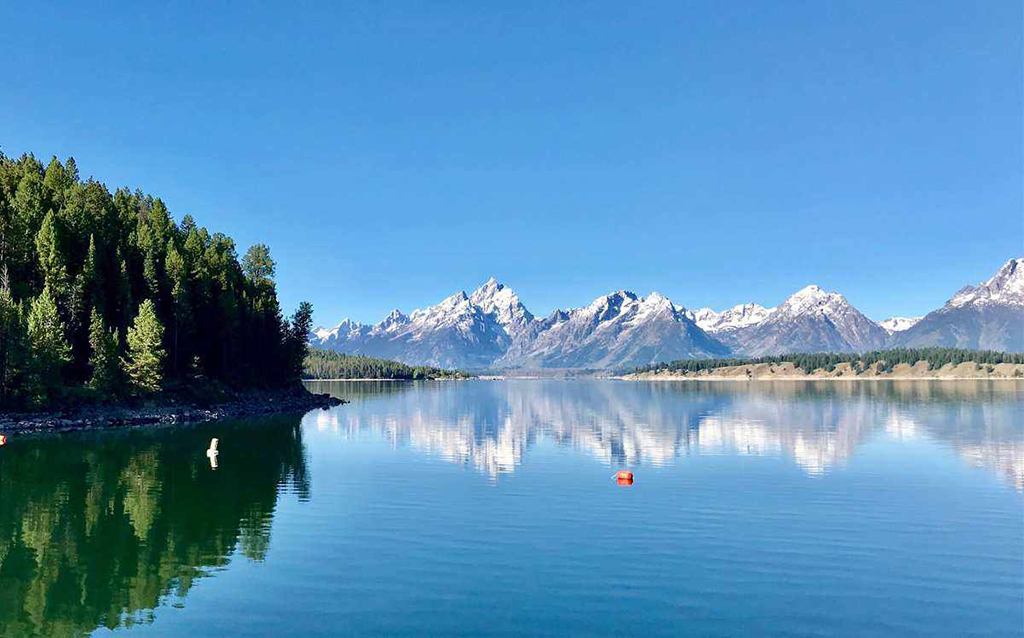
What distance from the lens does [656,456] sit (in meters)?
75.1

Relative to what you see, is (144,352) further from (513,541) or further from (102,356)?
(513,541)

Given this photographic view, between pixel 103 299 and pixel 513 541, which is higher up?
pixel 103 299

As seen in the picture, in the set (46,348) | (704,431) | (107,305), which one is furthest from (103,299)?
(704,431)

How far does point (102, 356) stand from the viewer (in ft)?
360

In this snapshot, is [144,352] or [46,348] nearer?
[46,348]

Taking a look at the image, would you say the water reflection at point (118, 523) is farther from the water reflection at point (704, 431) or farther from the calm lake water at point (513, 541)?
the water reflection at point (704, 431)

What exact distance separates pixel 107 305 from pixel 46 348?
84.9 feet

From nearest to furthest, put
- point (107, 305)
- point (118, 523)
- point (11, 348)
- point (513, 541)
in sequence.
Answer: point (513, 541)
point (118, 523)
point (11, 348)
point (107, 305)

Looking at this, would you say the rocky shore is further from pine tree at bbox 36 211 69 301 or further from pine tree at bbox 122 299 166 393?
pine tree at bbox 36 211 69 301

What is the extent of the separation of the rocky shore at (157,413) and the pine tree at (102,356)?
13.3 ft

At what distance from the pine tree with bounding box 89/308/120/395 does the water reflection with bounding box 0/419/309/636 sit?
30.2 meters

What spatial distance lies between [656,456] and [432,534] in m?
41.6

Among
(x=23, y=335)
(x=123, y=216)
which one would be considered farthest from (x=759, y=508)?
(x=123, y=216)

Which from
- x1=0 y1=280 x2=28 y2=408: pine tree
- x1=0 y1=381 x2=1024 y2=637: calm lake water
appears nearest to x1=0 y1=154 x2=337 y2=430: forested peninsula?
x1=0 y1=280 x2=28 y2=408: pine tree
